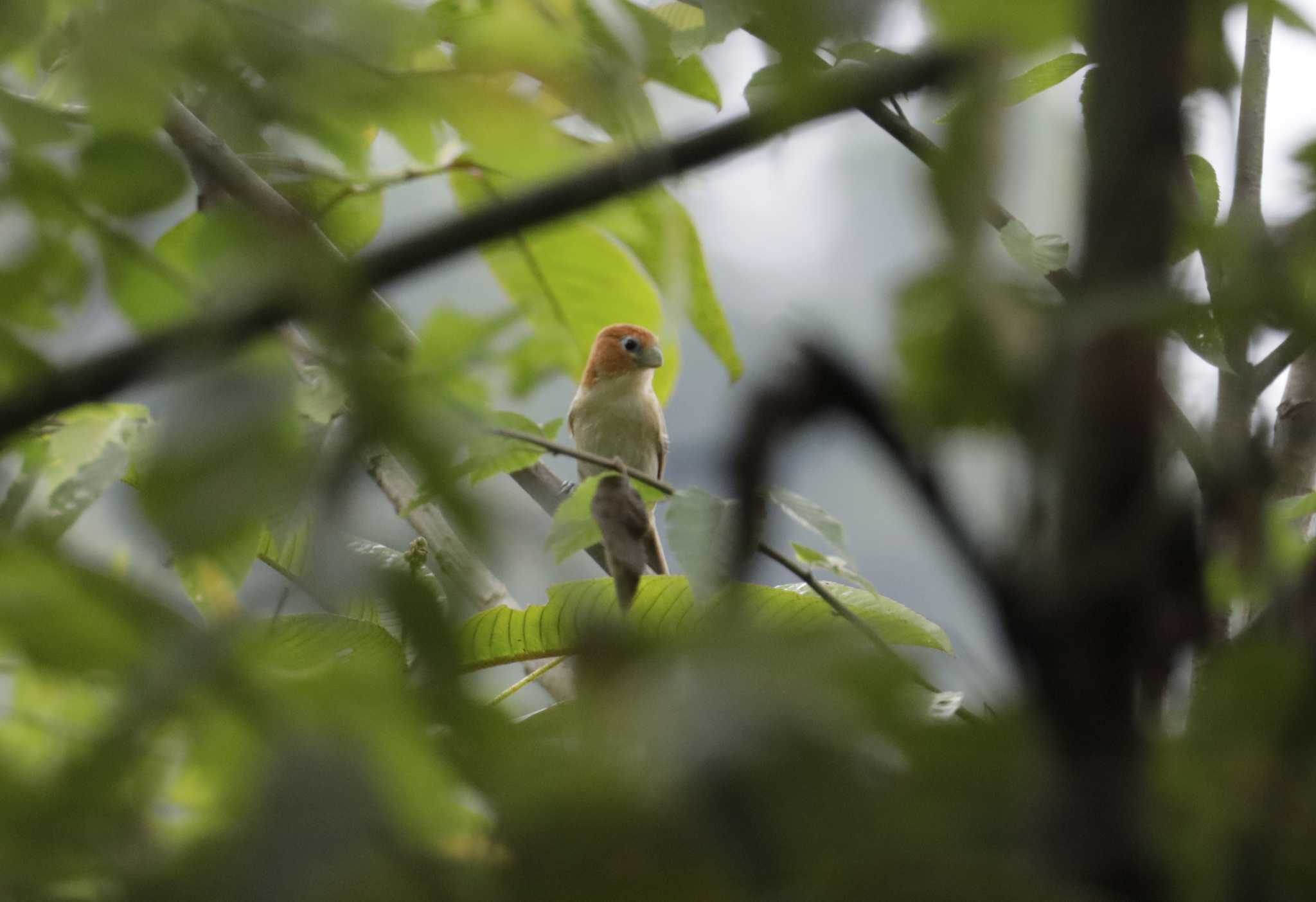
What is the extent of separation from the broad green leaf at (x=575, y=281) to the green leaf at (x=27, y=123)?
51 centimetres

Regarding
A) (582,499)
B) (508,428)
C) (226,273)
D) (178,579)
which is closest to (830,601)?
(582,499)

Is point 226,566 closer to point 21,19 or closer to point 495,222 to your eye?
point 495,222

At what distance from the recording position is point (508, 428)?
91cm

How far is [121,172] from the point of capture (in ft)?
1.39

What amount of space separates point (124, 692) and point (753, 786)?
5.7 inches

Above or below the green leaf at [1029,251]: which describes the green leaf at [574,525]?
below

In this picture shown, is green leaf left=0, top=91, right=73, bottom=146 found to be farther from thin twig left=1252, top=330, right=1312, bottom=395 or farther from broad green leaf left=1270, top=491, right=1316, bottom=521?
broad green leaf left=1270, top=491, right=1316, bottom=521

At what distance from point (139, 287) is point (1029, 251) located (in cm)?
48

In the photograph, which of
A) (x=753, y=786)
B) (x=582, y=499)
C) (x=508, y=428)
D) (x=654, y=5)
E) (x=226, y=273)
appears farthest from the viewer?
(x=508, y=428)

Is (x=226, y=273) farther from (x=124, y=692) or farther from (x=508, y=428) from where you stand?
(x=508, y=428)

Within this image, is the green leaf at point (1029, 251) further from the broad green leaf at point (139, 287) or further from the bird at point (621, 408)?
the bird at point (621, 408)

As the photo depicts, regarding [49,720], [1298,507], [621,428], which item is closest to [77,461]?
[49,720]

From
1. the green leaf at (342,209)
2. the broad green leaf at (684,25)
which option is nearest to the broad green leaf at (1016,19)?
the broad green leaf at (684,25)

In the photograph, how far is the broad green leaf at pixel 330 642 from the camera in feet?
1.71
